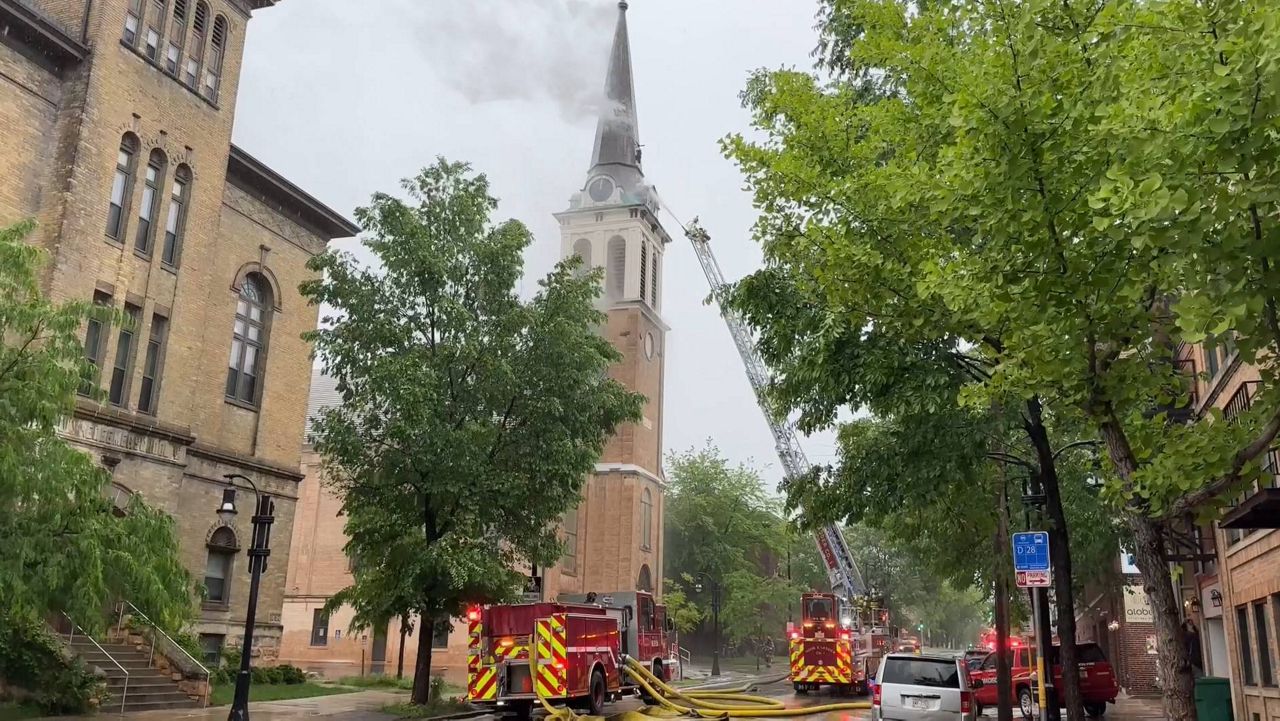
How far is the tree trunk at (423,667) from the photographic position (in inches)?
870

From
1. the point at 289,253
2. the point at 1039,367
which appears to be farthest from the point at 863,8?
the point at 289,253

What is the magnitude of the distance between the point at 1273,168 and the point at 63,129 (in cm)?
2378

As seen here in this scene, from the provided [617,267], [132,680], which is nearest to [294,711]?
[132,680]

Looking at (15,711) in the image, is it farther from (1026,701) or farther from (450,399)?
(1026,701)

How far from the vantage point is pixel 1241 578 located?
61.2 feet

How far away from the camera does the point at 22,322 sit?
1316cm

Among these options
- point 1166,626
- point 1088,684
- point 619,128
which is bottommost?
point 1088,684

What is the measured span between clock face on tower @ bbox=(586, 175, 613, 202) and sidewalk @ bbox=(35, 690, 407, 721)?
46470 millimetres

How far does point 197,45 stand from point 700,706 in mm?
21496

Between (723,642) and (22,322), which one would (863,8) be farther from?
(723,642)

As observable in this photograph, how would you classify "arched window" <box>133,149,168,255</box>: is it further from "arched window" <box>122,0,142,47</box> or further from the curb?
the curb

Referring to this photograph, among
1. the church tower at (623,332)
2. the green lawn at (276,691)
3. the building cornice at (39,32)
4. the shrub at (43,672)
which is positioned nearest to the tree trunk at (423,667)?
A: the green lawn at (276,691)

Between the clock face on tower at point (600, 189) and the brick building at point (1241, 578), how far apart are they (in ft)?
159

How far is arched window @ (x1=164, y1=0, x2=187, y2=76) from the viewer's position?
2545 centimetres
